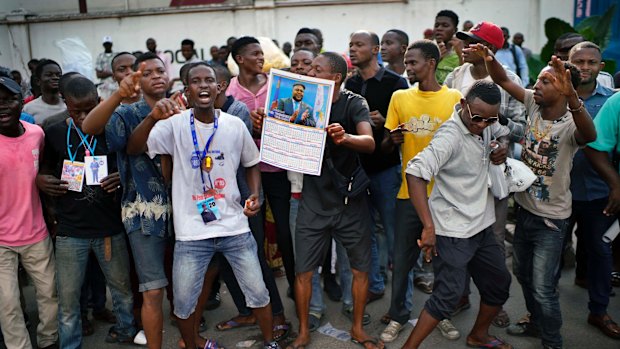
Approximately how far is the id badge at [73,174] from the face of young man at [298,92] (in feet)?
5.32

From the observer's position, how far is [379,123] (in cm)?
464

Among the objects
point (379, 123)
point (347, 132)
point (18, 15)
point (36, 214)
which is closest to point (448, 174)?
point (347, 132)

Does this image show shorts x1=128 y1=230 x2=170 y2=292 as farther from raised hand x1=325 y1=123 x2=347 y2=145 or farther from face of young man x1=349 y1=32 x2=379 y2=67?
face of young man x1=349 y1=32 x2=379 y2=67

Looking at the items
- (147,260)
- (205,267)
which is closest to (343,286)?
(205,267)

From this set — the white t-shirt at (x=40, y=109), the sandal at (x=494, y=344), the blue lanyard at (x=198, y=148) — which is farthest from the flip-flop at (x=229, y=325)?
the white t-shirt at (x=40, y=109)

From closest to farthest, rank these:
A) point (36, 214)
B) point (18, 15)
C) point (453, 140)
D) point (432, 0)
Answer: point (453, 140) < point (36, 214) < point (432, 0) < point (18, 15)

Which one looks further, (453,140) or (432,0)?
(432,0)

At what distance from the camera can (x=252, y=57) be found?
4.75 metres

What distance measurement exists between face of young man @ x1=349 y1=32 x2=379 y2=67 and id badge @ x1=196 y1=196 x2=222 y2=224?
2.09m

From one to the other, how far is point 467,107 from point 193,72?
73.8 inches

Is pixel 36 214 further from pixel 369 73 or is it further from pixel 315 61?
pixel 369 73

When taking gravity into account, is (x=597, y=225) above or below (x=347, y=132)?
below

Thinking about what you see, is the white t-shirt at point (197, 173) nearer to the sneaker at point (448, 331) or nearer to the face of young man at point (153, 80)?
the face of young man at point (153, 80)

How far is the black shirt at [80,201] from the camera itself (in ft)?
12.6
